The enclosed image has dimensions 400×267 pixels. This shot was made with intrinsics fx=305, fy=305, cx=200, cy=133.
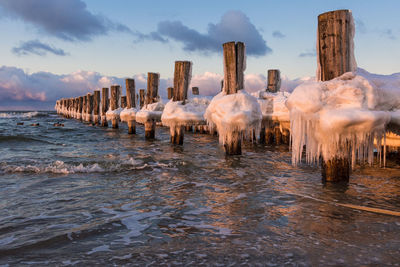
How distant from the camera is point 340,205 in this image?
385cm

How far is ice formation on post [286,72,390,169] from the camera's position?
4.06m

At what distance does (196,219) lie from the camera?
3.42m

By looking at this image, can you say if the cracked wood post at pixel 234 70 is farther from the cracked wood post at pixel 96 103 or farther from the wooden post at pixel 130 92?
the cracked wood post at pixel 96 103

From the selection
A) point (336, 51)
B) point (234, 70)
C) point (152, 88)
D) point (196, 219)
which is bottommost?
point (196, 219)

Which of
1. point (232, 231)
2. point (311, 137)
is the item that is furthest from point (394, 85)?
point (232, 231)

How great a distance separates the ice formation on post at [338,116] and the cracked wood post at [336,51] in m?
0.17

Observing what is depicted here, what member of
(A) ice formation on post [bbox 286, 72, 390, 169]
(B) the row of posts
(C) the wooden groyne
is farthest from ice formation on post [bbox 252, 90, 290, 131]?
(A) ice formation on post [bbox 286, 72, 390, 169]

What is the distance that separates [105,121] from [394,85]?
73.0 feet

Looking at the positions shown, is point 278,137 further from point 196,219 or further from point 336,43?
point 196,219

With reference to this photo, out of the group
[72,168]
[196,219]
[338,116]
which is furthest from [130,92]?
[196,219]

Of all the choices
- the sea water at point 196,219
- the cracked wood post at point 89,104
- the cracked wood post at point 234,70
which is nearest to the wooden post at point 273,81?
the cracked wood post at point 234,70

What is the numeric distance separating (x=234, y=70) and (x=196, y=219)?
16.9 ft

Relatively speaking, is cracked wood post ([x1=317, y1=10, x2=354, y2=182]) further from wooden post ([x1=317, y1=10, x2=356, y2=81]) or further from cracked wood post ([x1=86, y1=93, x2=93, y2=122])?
cracked wood post ([x1=86, y1=93, x2=93, y2=122])

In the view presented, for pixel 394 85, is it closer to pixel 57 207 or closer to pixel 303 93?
pixel 303 93
